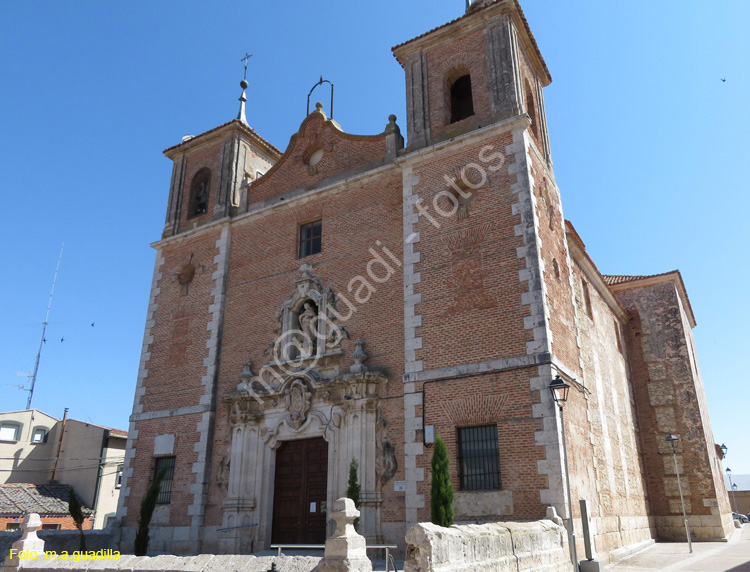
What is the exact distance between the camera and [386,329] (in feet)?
47.9

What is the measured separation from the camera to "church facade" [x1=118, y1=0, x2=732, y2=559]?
12.6 meters

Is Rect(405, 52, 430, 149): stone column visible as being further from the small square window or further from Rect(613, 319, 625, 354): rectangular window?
the small square window

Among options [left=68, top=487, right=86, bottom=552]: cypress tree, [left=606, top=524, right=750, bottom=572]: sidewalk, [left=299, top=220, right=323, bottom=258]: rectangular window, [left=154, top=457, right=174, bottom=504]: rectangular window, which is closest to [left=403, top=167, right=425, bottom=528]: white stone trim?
[left=299, top=220, right=323, bottom=258]: rectangular window

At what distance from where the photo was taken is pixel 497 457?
476 inches

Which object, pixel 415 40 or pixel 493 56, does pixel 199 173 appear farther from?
pixel 493 56

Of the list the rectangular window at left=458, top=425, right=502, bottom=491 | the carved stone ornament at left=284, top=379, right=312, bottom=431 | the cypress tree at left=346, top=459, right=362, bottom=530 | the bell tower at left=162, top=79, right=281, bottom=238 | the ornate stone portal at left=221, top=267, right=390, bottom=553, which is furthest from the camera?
the bell tower at left=162, top=79, right=281, bottom=238

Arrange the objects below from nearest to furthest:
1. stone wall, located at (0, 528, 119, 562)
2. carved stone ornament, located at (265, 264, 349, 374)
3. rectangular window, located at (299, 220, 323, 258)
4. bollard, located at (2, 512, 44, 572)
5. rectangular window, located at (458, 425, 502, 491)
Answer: bollard, located at (2, 512, 44, 572)
rectangular window, located at (458, 425, 502, 491)
stone wall, located at (0, 528, 119, 562)
carved stone ornament, located at (265, 264, 349, 374)
rectangular window, located at (299, 220, 323, 258)

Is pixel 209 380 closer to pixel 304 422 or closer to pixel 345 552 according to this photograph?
pixel 304 422

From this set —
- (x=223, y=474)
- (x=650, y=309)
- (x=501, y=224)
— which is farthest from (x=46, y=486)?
(x=650, y=309)

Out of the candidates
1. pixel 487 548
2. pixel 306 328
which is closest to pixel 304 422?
pixel 306 328

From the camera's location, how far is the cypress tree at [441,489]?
11266mm

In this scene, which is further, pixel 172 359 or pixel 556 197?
pixel 172 359

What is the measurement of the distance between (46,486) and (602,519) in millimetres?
25137

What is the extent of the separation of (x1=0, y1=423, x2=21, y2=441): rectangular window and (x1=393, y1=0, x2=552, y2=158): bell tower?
25.5 m
